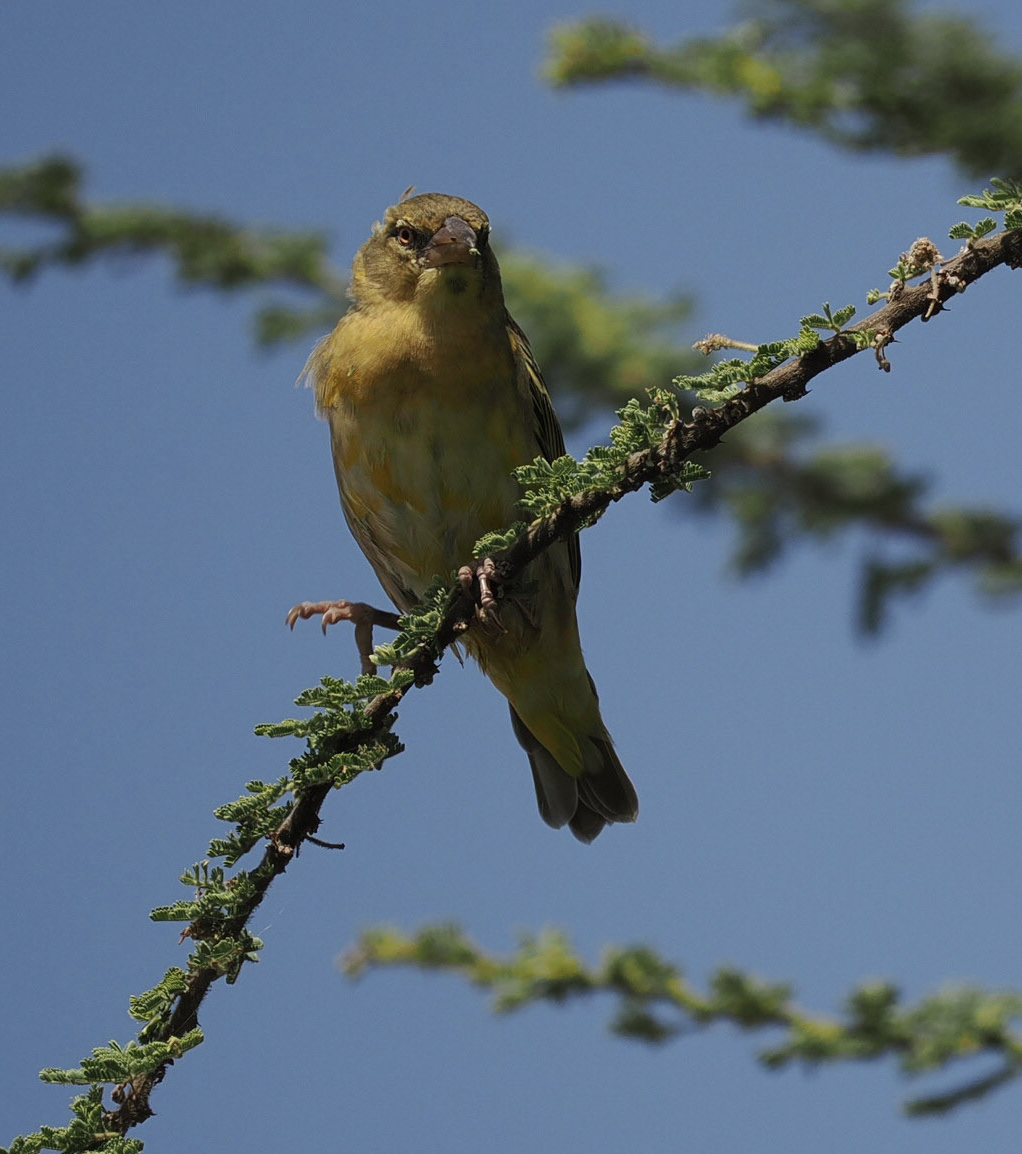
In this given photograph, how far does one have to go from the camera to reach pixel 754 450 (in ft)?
20.6

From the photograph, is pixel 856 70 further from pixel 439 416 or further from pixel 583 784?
pixel 583 784

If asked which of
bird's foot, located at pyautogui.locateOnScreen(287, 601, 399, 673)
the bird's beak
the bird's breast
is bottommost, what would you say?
bird's foot, located at pyautogui.locateOnScreen(287, 601, 399, 673)

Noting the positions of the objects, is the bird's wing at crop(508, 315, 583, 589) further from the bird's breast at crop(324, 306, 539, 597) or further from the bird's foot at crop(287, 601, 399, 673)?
the bird's foot at crop(287, 601, 399, 673)

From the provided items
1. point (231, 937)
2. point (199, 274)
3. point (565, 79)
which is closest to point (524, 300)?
point (565, 79)

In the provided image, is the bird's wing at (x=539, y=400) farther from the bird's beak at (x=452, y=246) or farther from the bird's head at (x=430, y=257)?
the bird's beak at (x=452, y=246)

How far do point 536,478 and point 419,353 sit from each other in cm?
157

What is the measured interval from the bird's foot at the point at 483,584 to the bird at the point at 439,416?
2.78ft

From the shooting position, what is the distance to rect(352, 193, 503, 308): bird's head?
4.02 metres

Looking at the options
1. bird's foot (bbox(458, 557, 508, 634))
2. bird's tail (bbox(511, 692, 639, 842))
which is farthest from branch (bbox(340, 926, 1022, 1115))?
bird's foot (bbox(458, 557, 508, 634))

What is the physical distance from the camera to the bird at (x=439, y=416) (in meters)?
3.89

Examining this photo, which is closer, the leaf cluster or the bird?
the bird

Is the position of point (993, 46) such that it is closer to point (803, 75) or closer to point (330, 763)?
point (803, 75)

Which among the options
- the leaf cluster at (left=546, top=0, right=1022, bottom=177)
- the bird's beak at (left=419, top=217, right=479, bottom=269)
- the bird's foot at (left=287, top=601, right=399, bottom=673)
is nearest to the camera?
the bird's foot at (left=287, top=601, right=399, bottom=673)

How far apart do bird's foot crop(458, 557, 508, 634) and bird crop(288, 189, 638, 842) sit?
85 cm
